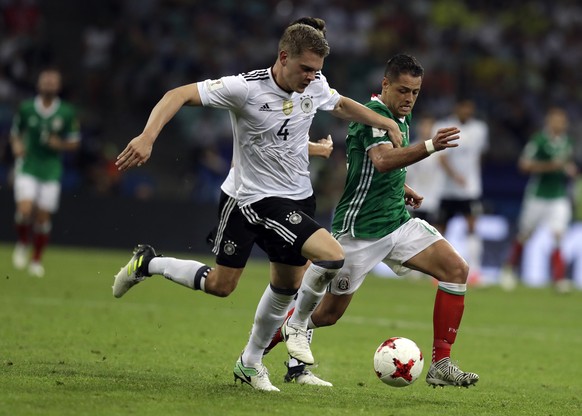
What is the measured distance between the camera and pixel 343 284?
7.58m

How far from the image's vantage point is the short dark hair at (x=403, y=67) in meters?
7.39

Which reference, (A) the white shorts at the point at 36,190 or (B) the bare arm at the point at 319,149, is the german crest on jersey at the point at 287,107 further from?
(A) the white shorts at the point at 36,190

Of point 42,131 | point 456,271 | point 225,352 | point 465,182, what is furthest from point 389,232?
point 465,182

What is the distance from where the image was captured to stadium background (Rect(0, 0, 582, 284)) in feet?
68.7

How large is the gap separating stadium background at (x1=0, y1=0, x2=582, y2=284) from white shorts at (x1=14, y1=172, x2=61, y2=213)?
4472mm

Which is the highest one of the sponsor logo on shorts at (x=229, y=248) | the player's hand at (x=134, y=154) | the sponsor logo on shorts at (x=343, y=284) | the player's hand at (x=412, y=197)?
the player's hand at (x=412, y=197)

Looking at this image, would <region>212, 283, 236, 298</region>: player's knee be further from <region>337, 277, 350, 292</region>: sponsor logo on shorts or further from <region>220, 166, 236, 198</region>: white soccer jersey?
<region>337, 277, 350, 292</region>: sponsor logo on shorts

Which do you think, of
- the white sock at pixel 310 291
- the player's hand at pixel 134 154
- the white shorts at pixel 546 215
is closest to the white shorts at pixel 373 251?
the white sock at pixel 310 291

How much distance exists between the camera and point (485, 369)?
870cm

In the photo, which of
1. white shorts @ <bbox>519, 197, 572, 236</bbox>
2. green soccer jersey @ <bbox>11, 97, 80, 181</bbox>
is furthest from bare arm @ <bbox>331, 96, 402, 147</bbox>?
white shorts @ <bbox>519, 197, 572, 236</bbox>

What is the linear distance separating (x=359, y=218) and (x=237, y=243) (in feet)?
2.91

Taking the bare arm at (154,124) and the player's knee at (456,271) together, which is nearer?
the bare arm at (154,124)

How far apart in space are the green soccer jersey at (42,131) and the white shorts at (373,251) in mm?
8357

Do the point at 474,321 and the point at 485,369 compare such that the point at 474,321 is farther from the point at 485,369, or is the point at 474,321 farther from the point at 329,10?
the point at 329,10
